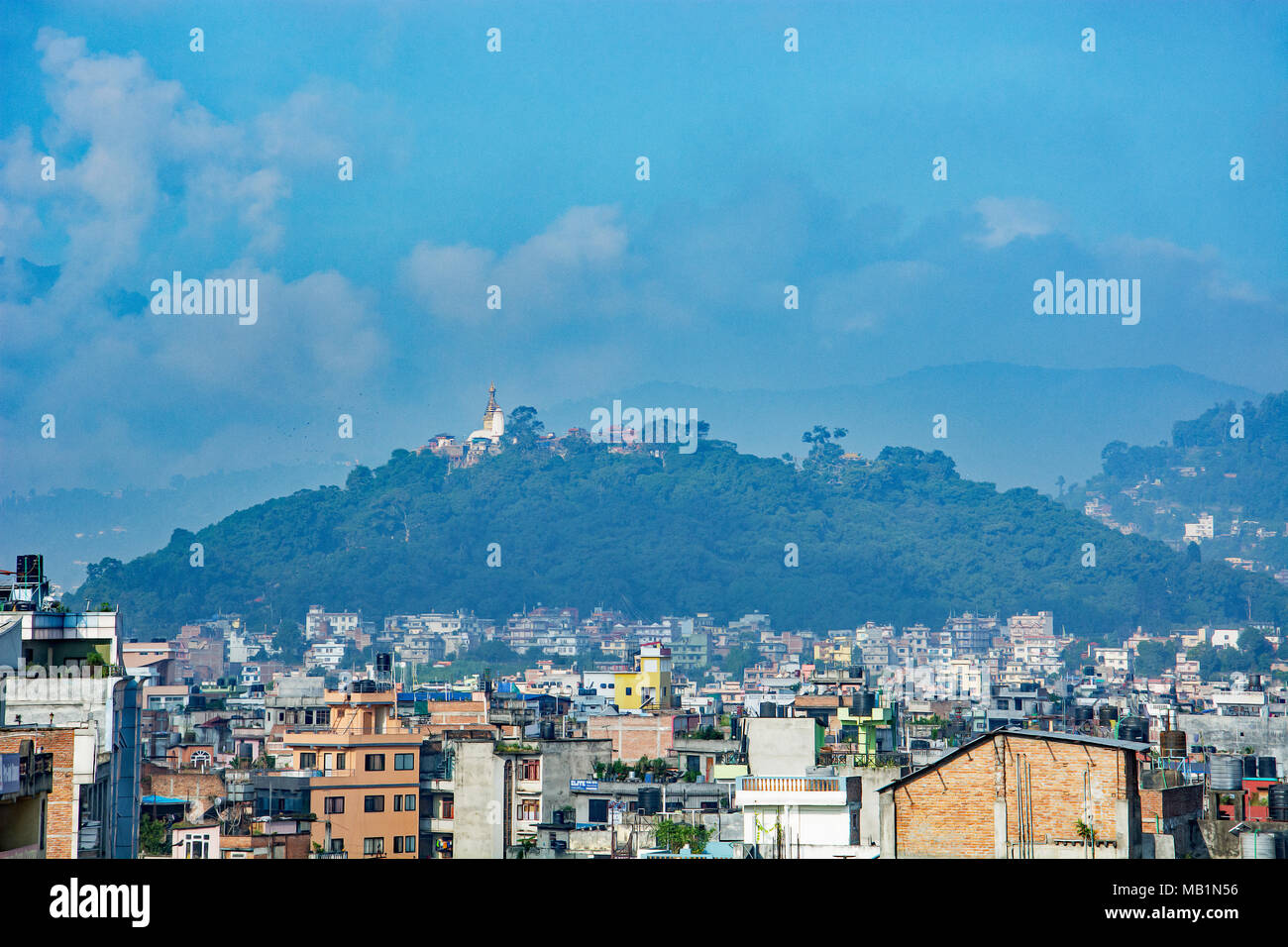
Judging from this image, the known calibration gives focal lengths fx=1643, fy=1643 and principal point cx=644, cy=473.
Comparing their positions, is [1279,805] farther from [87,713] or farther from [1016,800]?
[87,713]

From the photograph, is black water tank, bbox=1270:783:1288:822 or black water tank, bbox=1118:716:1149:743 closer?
black water tank, bbox=1270:783:1288:822

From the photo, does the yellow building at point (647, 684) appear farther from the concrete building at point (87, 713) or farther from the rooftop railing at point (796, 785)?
the rooftop railing at point (796, 785)

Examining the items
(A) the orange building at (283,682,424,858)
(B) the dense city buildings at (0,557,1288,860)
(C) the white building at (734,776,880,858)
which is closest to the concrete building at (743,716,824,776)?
(B) the dense city buildings at (0,557,1288,860)

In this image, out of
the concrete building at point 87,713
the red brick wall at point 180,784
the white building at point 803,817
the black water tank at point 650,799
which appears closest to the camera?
the concrete building at point 87,713

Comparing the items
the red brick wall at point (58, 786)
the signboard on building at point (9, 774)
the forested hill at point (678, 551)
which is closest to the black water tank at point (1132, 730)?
the red brick wall at point (58, 786)

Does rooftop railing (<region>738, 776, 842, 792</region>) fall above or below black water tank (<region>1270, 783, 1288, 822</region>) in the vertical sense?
above

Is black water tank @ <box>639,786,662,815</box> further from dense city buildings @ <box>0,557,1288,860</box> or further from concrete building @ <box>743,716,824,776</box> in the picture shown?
concrete building @ <box>743,716,824,776</box>
